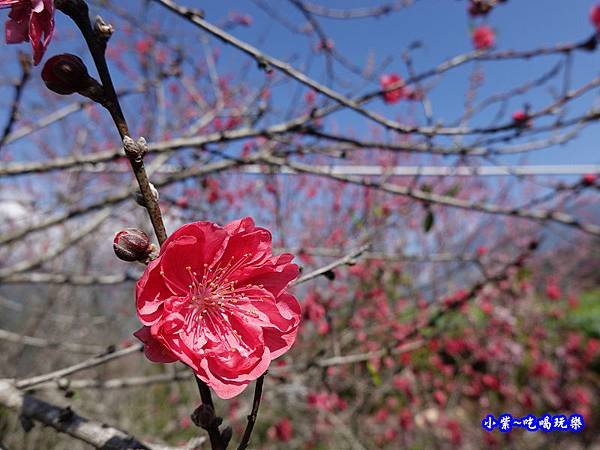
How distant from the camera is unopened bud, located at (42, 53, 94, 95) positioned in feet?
1.96

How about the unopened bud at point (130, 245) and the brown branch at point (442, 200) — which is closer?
the unopened bud at point (130, 245)

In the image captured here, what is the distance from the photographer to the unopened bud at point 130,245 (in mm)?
621

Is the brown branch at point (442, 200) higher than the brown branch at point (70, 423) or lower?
higher

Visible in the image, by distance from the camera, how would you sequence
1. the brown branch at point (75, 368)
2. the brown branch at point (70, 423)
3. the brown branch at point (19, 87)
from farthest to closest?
1. the brown branch at point (19, 87)
2. the brown branch at point (75, 368)
3. the brown branch at point (70, 423)

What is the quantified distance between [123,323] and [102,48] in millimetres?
5934

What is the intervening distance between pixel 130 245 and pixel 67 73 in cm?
26

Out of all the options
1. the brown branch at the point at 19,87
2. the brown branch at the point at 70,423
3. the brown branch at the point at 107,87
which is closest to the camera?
the brown branch at the point at 107,87

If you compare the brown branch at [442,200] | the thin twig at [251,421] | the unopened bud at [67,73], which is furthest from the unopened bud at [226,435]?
the brown branch at [442,200]

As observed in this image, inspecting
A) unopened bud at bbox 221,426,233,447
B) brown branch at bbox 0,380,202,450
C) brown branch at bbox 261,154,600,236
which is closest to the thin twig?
unopened bud at bbox 221,426,233,447

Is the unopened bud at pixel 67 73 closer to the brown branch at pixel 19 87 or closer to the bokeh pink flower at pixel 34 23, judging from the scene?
the bokeh pink flower at pixel 34 23

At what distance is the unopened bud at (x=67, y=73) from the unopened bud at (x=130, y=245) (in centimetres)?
21

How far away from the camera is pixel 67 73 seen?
60 cm

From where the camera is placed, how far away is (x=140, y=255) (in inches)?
25.2

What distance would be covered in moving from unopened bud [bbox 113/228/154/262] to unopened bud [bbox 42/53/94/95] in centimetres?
21
